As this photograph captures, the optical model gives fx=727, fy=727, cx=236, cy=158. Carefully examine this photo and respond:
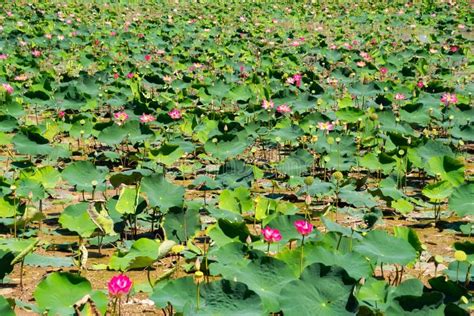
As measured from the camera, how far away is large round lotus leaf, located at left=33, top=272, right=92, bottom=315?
288cm

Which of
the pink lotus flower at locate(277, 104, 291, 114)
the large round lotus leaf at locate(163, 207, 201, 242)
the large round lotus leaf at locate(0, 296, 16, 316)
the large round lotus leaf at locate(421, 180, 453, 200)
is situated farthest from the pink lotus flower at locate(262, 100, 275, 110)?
the large round lotus leaf at locate(0, 296, 16, 316)

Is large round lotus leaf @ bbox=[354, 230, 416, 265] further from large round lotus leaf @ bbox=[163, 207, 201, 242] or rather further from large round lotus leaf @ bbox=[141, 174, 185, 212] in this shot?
large round lotus leaf @ bbox=[141, 174, 185, 212]

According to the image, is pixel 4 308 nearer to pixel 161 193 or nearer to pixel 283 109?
pixel 161 193

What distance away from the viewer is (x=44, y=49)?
10.7 meters

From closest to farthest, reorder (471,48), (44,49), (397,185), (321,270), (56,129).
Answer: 1. (321,270)
2. (397,185)
3. (56,129)
4. (44,49)
5. (471,48)

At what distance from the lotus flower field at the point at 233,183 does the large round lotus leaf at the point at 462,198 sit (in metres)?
0.01

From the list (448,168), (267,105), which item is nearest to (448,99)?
(267,105)

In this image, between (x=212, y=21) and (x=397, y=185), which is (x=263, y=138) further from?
(x=212, y=21)

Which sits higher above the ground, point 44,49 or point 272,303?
point 272,303

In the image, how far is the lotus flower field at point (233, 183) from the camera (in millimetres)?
2910

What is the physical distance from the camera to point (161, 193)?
4.07 metres

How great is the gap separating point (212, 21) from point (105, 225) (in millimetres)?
11281

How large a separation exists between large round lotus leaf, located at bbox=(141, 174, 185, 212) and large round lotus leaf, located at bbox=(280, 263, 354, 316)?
138 centimetres

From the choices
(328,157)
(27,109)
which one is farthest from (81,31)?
(328,157)
